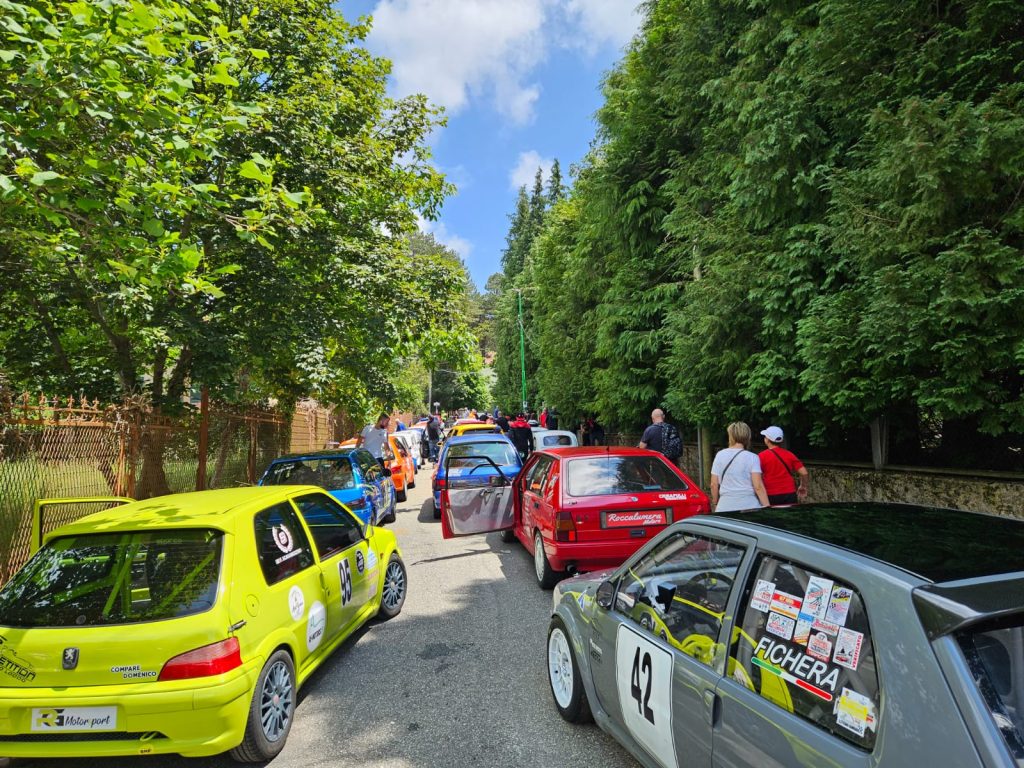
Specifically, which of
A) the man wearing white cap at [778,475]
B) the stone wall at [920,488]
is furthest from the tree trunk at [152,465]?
the stone wall at [920,488]

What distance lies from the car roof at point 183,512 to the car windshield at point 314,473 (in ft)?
13.8

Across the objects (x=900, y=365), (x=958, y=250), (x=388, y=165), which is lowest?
(x=900, y=365)

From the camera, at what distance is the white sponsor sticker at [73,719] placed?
9.56ft

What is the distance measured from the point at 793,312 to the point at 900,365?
207 cm

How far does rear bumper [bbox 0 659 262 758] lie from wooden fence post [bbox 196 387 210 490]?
769cm

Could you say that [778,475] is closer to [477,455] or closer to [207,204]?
[477,455]

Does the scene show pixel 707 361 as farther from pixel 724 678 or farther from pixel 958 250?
pixel 724 678

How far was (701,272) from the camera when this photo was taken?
11727 mm

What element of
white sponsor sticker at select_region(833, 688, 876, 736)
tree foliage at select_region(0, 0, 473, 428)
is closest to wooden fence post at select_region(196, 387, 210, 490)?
Result: tree foliage at select_region(0, 0, 473, 428)

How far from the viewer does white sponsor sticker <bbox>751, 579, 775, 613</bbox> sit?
2195mm

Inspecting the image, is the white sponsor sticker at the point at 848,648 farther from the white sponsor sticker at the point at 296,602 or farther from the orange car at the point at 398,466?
the orange car at the point at 398,466

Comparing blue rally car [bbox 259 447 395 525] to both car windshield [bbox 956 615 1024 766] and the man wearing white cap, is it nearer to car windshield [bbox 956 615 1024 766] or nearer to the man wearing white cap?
the man wearing white cap

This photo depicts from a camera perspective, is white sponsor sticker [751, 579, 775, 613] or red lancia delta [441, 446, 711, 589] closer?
white sponsor sticker [751, 579, 775, 613]

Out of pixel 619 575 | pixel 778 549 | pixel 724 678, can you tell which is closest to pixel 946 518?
pixel 778 549
